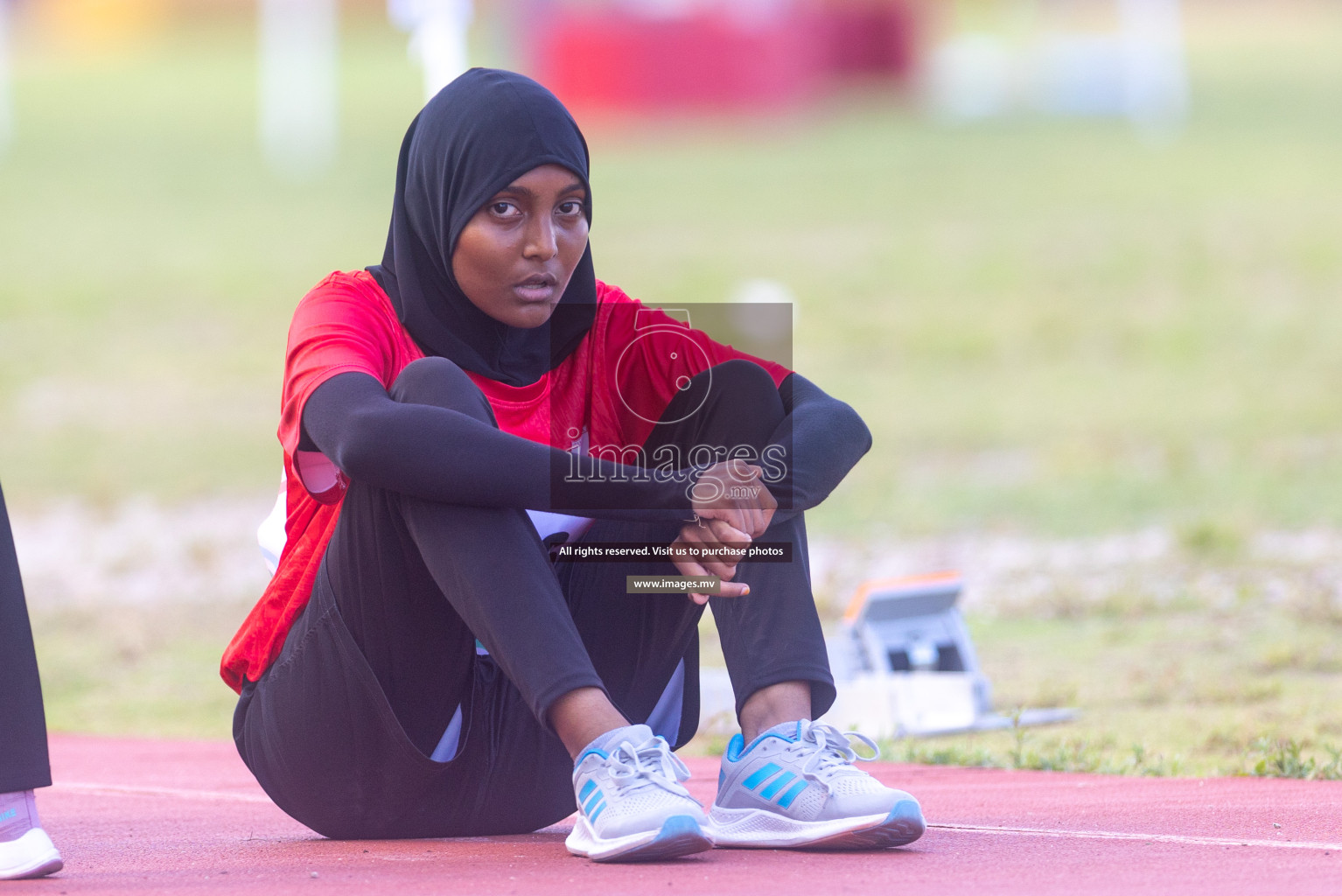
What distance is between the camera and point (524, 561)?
2.57 metres

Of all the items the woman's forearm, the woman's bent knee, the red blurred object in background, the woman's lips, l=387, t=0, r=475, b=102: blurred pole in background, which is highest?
the red blurred object in background

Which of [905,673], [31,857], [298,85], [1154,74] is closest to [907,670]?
[905,673]

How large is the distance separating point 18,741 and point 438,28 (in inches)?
185

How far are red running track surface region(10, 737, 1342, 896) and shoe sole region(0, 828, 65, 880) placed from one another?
0.02 meters

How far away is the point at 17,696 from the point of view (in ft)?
8.31

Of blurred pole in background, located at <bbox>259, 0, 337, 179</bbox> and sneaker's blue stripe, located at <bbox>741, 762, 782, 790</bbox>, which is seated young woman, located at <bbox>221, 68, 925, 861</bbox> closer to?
sneaker's blue stripe, located at <bbox>741, 762, 782, 790</bbox>

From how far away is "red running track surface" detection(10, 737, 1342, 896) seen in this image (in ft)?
8.18

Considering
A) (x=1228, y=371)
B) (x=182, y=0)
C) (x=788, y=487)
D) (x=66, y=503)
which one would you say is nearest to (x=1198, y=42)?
(x=182, y=0)

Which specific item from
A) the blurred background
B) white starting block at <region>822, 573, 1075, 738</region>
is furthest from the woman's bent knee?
white starting block at <region>822, 573, 1075, 738</region>

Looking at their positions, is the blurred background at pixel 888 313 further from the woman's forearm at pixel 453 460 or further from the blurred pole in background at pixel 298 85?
the woman's forearm at pixel 453 460

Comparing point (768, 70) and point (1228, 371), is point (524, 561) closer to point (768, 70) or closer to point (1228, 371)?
→ point (1228, 371)

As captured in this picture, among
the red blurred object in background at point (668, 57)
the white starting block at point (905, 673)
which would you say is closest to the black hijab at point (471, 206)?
the white starting block at point (905, 673)

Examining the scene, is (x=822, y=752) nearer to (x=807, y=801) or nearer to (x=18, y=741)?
(x=807, y=801)

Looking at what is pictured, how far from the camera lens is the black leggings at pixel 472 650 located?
2.56 metres
